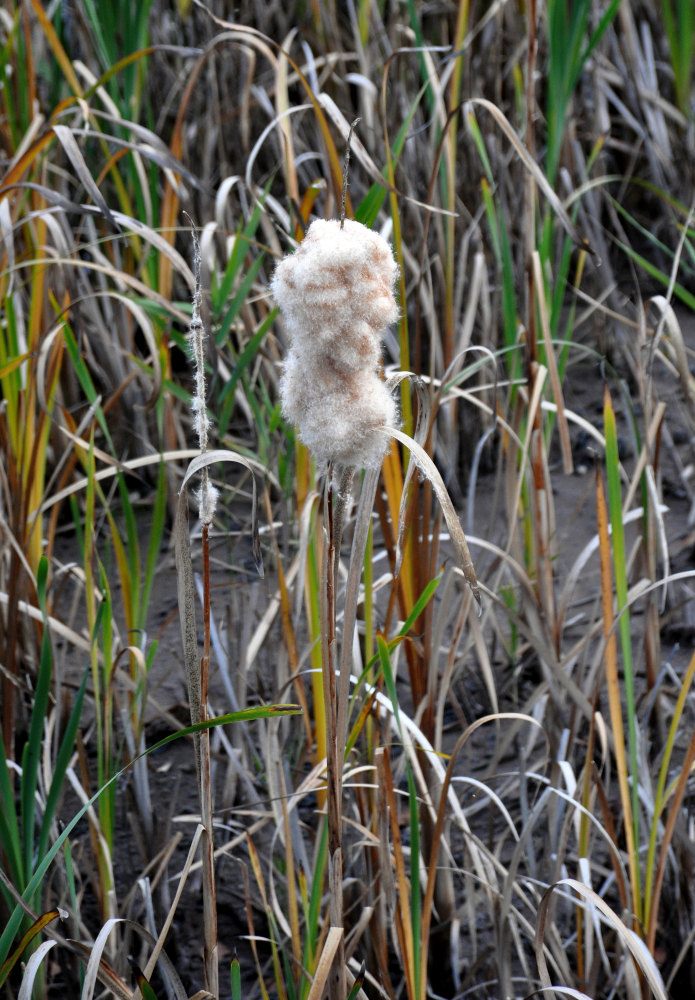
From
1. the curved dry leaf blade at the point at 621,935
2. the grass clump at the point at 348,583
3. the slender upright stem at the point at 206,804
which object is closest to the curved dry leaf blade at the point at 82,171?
the grass clump at the point at 348,583

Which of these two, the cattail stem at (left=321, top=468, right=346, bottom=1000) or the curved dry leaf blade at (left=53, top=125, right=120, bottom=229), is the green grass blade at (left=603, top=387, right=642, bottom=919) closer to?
the cattail stem at (left=321, top=468, right=346, bottom=1000)

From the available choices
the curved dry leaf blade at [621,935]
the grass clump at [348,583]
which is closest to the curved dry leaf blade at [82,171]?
the grass clump at [348,583]

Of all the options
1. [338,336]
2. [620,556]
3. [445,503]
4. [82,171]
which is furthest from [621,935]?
[82,171]

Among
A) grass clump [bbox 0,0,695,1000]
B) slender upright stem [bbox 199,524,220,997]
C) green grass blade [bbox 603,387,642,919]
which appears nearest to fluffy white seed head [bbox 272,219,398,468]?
grass clump [bbox 0,0,695,1000]

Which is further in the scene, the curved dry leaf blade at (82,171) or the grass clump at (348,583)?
the curved dry leaf blade at (82,171)

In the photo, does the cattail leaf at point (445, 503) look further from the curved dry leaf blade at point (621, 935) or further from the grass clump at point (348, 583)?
the curved dry leaf blade at point (621, 935)

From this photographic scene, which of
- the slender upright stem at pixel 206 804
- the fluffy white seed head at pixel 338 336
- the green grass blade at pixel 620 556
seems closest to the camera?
the fluffy white seed head at pixel 338 336

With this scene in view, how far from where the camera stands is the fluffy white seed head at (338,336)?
531 millimetres

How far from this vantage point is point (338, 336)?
539 mm

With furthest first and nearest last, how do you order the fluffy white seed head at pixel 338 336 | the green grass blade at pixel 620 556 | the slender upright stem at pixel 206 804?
the green grass blade at pixel 620 556
the slender upright stem at pixel 206 804
the fluffy white seed head at pixel 338 336

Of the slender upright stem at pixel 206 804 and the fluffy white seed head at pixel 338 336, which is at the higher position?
the fluffy white seed head at pixel 338 336

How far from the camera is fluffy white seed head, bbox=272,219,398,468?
531mm

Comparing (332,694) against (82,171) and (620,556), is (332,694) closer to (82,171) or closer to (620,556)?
(620,556)

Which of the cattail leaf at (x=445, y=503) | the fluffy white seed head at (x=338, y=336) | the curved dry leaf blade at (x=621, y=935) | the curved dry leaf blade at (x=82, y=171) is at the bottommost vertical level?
the curved dry leaf blade at (x=621, y=935)
